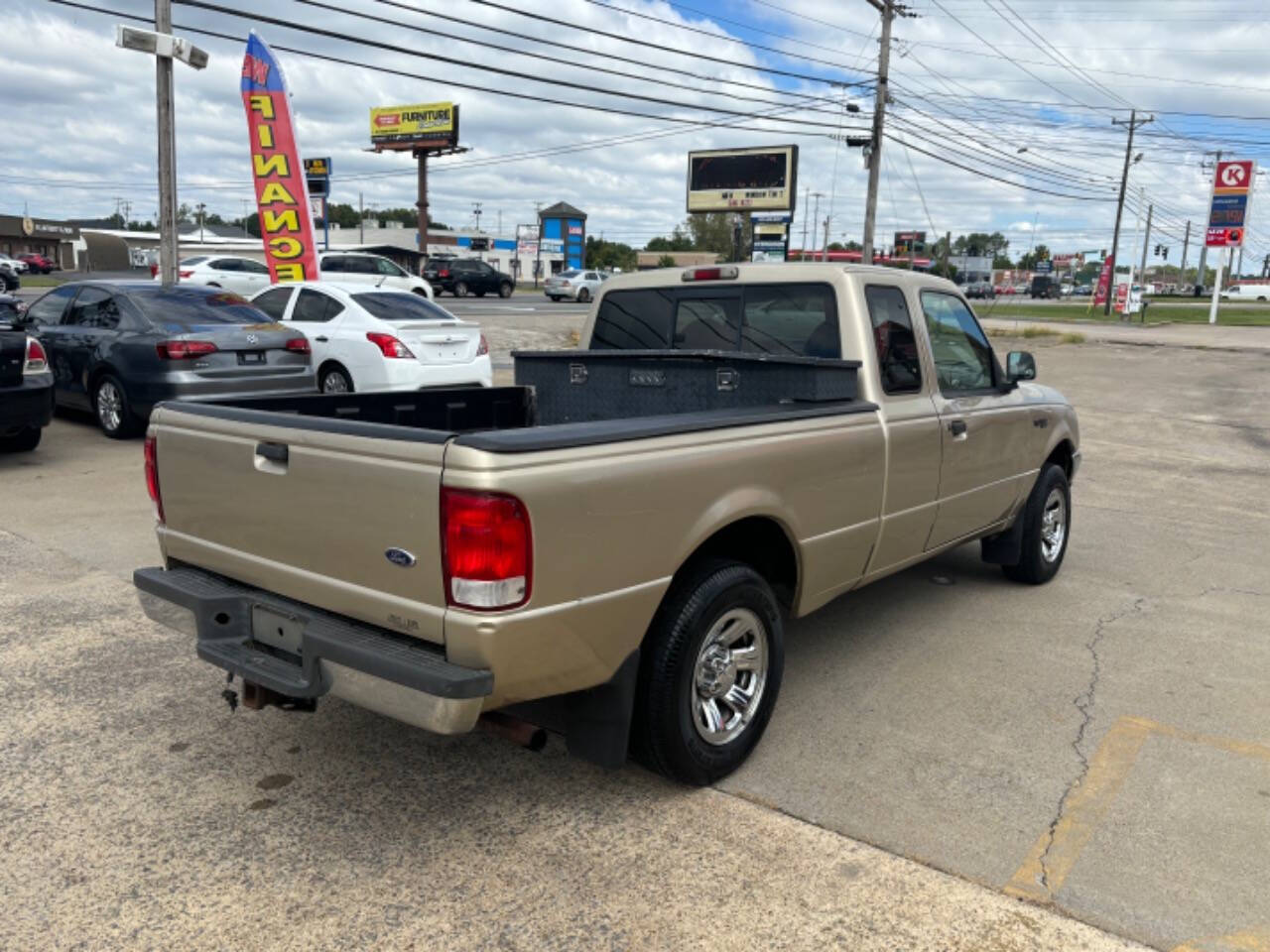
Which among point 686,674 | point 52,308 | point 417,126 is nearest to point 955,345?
point 686,674

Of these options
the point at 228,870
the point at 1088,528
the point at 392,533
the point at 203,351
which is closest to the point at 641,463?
the point at 392,533

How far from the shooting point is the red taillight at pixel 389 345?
1116 cm

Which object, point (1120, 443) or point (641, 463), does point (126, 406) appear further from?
point (1120, 443)

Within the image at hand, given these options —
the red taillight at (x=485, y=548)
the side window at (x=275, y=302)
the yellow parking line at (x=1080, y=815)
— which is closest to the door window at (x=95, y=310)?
the side window at (x=275, y=302)

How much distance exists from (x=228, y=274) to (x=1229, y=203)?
141ft

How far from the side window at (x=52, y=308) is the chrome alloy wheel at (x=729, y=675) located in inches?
391

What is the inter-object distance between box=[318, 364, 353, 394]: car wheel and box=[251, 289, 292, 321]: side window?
1043mm

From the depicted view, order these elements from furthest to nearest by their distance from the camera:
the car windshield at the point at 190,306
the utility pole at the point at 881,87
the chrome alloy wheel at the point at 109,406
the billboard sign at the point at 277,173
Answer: the utility pole at the point at 881,87 → the billboard sign at the point at 277,173 → the chrome alloy wheel at the point at 109,406 → the car windshield at the point at 190,306

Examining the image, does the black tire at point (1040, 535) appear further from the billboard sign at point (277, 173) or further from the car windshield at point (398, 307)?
the billboard sign at point (277, 173)

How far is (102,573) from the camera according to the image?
589 centimetres

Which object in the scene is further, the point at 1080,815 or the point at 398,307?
the point at 398,307

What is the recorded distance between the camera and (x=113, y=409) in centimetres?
1007

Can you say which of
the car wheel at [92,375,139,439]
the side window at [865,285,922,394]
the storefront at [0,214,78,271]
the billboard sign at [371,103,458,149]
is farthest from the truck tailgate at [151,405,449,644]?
the storefront at [0,214,78,271]

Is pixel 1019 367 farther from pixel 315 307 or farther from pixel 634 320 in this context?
pixel 315 307
